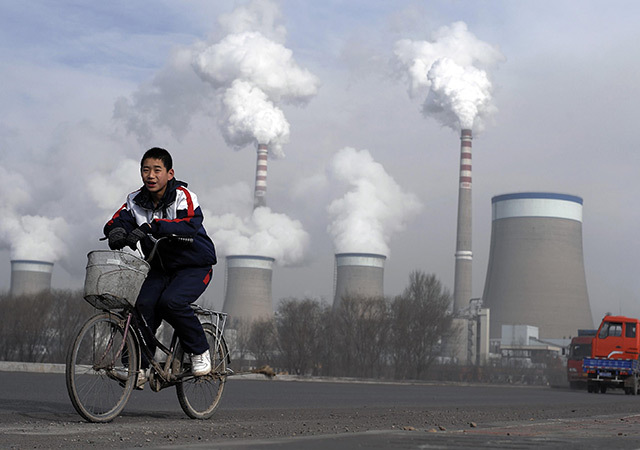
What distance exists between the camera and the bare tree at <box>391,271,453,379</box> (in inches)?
2648

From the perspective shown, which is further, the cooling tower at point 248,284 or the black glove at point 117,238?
the cooling tower at point 248,284

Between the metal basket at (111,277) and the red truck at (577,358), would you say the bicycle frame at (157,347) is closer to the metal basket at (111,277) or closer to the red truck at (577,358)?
the metal basket at (111,277)

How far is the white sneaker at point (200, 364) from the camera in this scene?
6.52 meters

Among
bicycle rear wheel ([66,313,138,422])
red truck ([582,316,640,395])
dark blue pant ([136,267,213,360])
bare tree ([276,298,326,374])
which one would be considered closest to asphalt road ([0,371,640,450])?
bicycle rear wheel ([66,313,138,422])

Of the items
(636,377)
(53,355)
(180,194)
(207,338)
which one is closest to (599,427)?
(207,338)

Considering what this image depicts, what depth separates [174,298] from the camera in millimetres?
6223

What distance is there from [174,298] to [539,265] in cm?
7116

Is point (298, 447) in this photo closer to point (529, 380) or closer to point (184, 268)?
point (184, 268)

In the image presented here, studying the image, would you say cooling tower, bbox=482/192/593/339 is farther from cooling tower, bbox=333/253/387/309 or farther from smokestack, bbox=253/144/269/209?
smokestack, bbox=253/144/269/209

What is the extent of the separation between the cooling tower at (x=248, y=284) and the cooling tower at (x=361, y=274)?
635 centimetres

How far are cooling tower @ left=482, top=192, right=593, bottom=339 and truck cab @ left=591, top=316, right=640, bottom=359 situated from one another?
48.9 meters

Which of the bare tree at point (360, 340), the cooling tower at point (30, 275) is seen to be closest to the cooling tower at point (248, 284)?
the bare tree at point (360, 340)

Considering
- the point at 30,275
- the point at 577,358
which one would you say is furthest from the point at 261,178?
the point at 577,358

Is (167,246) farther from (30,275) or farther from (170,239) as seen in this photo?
(30,275)
